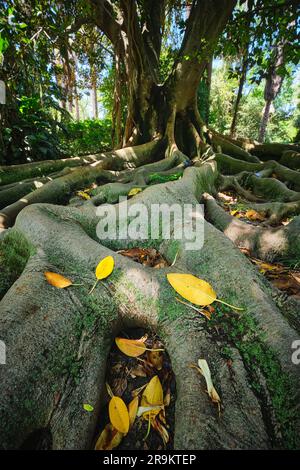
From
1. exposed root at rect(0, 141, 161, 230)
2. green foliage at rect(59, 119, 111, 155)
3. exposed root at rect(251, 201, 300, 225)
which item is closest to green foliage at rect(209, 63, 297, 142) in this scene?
green foliage at rect(59, 119, 111, 155)

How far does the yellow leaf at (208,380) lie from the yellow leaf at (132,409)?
0.27 metres

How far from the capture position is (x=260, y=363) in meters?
0.88

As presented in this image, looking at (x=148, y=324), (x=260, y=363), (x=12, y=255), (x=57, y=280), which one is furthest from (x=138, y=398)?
(x=12, y=255)

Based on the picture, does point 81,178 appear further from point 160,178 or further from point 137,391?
point 137,391

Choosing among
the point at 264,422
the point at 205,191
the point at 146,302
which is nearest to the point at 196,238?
the point at 146,302

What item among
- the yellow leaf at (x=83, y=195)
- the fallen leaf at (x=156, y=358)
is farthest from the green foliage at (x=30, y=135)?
the fallen leaf at (x=156, y=358)

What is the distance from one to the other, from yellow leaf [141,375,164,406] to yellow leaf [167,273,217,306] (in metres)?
0.35

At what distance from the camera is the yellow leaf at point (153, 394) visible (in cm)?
90

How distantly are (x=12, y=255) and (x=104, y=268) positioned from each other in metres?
0.62

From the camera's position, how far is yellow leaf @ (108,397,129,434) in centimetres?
83

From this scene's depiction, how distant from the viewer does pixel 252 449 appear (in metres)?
0.68

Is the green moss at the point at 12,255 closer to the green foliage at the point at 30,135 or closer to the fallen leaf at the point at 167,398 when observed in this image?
the fallen leaf at the point at 167,398

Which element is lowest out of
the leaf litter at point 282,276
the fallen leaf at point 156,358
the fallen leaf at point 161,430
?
the fallen leaf at point 161,430

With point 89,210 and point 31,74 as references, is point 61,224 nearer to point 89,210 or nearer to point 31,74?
point 89,210
